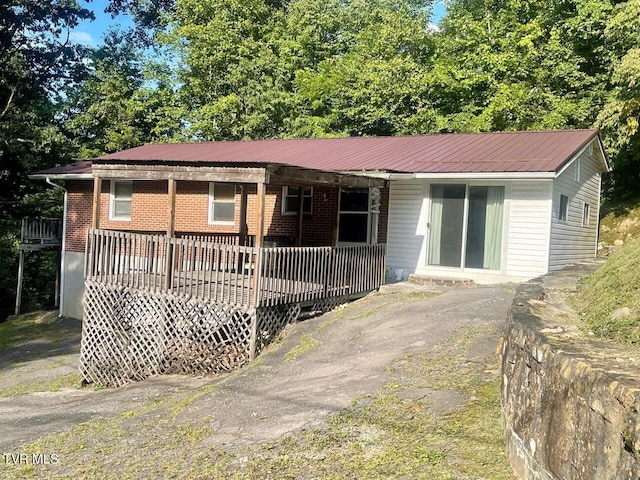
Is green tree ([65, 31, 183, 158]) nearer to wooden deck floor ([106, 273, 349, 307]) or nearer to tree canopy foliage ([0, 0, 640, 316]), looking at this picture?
tree canopy foliage ([0, 0, 640, 316])

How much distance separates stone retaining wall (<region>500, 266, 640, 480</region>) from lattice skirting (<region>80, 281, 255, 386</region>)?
606cm

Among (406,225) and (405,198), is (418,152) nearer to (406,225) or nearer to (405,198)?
(405,198)

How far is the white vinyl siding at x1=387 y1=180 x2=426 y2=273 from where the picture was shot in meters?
13.9

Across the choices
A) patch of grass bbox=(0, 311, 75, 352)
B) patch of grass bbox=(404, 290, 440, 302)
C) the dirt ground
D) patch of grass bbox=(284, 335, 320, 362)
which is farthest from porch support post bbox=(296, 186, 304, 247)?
patch of grass bbox=(0, 311, 75, 352)

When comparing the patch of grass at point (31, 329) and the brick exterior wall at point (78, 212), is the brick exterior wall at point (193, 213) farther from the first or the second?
the patch of grass at point (31, 329)

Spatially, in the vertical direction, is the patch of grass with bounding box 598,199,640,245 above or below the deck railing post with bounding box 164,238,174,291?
above

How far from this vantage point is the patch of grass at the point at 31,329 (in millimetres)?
17345

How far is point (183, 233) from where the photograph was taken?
16516 mm

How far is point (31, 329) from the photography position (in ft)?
62.4

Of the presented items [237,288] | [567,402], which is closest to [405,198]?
[237,288]

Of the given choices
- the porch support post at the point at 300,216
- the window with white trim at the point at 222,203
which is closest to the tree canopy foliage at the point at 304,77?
the window with white trim at the point at 222,203

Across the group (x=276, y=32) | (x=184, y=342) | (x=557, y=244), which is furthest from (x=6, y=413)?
(x=276, y=32)

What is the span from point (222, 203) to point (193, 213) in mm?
975

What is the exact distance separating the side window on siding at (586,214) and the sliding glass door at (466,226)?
4.19 meters
